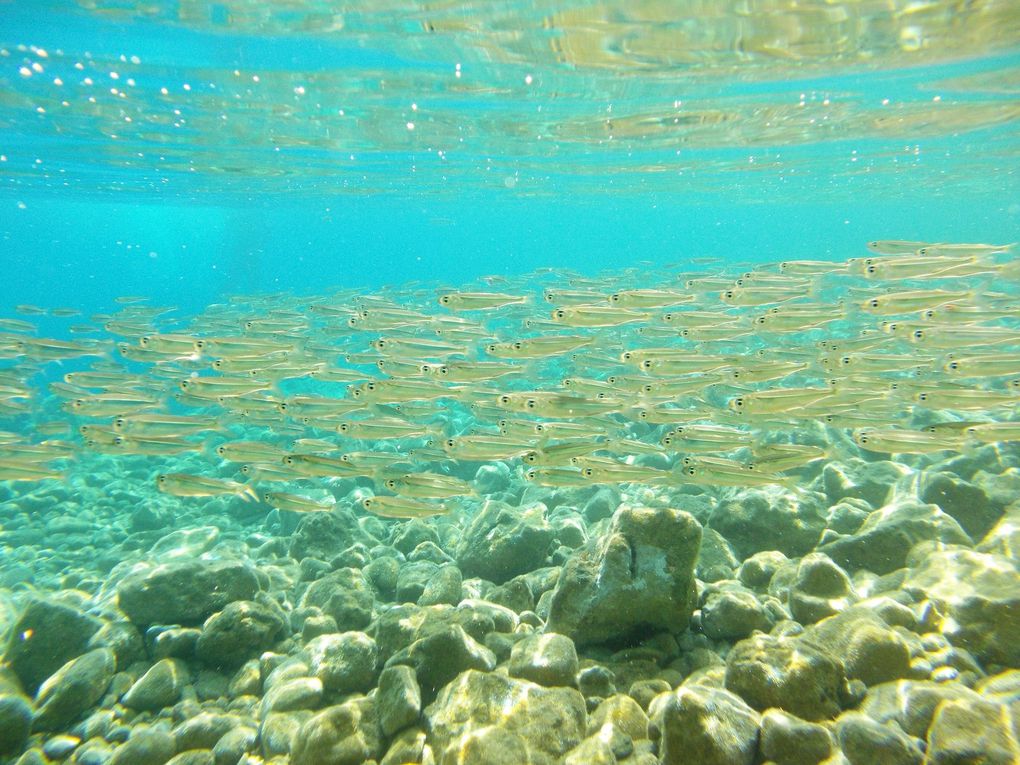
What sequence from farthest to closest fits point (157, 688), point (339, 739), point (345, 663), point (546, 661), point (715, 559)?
point (715, 559) → point (157, 688) → point (345, 663) → point (546, 661) → point (339, 739)

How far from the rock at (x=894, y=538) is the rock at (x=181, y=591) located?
6.70 meters

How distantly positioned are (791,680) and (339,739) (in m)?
3.08

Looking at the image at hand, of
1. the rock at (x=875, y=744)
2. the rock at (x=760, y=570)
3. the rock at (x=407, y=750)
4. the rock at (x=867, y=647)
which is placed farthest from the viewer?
the rock at (x=760, y=570)

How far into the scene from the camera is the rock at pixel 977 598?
12.6ft

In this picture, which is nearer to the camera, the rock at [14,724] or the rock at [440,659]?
the rock at [440,659]

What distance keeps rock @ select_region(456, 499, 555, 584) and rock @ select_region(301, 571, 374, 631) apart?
1.42m

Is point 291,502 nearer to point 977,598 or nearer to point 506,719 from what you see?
point 506,719

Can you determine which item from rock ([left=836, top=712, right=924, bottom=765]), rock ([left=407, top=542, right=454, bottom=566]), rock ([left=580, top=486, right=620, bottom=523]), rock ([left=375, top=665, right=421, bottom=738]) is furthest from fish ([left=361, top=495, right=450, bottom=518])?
rock ([left=836, top=712, right=924, bottom=765])

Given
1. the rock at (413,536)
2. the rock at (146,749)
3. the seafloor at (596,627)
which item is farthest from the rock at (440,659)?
the rock at (413,536)

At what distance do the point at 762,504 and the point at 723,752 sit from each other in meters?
4.30

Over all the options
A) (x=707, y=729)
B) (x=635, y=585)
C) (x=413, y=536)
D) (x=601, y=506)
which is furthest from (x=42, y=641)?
(x=601, y=506)

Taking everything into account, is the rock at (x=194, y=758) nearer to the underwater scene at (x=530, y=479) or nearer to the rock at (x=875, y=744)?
the underwater scene at (x=530, y=479)

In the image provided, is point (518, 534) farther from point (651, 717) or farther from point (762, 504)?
point (651, 717)

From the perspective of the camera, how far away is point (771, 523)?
21.9 ft
